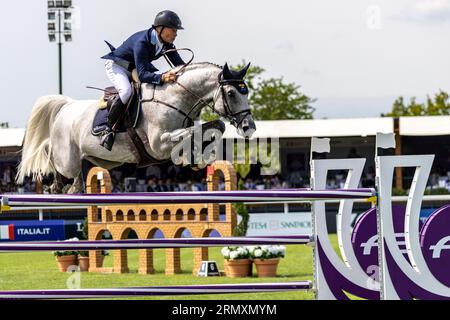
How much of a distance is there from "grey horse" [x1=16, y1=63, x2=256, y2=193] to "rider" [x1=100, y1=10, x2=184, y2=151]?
3.4 inches

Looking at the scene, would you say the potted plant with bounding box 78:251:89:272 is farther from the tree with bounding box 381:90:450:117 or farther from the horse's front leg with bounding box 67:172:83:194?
the tree with bounding box 381:90:450:117

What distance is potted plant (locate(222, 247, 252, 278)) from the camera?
10.0m

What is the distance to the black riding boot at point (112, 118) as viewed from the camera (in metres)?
4.61

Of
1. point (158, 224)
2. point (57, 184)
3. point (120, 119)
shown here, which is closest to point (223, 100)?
point (120, 119)

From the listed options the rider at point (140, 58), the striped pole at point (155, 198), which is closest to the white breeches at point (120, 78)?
the rider at point (140, 58)

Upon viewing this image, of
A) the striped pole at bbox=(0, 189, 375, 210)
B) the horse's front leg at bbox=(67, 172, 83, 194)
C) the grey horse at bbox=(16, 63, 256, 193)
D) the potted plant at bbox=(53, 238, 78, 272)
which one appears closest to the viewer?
the striped pole at bbox=(0, 189, 375, 210)

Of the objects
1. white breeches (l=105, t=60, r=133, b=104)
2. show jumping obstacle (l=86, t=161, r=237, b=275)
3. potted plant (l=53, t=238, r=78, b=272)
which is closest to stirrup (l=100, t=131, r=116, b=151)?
white breeches (l=105, t=60, r=133, b=104)

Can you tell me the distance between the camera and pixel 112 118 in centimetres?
463

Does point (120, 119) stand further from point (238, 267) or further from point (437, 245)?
point (238, 267)

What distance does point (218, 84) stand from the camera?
4.61 m

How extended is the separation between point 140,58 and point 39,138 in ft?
3.33

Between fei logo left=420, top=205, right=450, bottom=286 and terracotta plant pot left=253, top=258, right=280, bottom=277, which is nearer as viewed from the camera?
fei logo left=420, top=205, right=450, bottom=286

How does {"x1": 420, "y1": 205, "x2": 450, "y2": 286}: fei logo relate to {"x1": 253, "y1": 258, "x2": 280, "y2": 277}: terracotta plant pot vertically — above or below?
above
